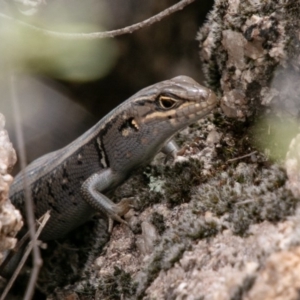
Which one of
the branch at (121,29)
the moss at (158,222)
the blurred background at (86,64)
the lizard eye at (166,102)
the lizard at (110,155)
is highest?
the blurred background at (86,64)

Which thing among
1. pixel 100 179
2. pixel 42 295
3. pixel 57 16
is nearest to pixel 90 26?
pixel 57 16

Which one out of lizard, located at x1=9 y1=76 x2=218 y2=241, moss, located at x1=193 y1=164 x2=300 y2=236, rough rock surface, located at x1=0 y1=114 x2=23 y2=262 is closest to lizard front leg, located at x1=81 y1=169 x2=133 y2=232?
lizard, located at x1=9 y1=76 x2=218 y2=241

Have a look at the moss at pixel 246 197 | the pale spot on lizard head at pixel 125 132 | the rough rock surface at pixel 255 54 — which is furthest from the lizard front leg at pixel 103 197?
the rough rock surface at pixel 255 54

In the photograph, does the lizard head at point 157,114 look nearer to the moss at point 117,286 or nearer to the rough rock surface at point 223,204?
the rough rock surface at point 223,204

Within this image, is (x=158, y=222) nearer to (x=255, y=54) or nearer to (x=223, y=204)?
(x=223, y=204)

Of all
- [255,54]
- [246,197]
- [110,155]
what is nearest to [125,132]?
[110,155]

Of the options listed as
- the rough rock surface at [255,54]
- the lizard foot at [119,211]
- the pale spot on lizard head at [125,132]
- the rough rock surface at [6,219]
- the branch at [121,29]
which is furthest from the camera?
the pale spot on lizard head at [125,132]

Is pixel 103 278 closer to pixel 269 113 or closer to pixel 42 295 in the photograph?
pixel 42 295
